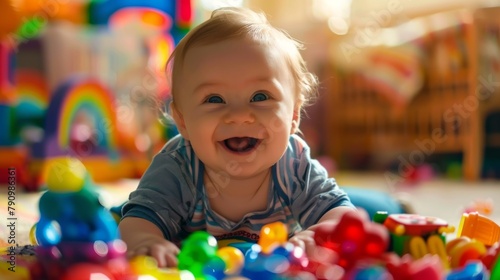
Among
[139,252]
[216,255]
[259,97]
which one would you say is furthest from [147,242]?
[259,97]

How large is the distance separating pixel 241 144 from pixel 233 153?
0.06 ft

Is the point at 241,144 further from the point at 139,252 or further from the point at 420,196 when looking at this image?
the point at 420,196

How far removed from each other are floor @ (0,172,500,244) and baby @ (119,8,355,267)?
0.93 ft

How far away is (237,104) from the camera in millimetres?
780

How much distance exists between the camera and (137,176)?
7.51 ft

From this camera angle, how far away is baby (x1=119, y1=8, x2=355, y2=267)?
2.55ft

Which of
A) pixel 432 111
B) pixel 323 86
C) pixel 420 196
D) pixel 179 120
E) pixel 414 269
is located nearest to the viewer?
pixel 414 269

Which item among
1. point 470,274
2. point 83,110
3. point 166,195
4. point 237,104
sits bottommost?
point 470,274

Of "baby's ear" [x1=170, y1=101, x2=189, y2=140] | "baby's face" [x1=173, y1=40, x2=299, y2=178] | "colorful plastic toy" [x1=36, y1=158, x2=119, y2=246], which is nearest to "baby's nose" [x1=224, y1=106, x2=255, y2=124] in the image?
"baby's face" [x1=173, y1=40, x2=299, y2=178]

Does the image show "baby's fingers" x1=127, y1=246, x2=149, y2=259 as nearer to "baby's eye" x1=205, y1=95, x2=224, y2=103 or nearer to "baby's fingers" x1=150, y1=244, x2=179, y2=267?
"baby's fingers" x1=150, y1=244, x2=179, y2=267

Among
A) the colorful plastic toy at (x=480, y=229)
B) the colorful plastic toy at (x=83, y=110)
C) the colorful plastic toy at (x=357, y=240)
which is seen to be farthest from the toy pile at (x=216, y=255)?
the colorful plastic toy at (x=83, y=110)

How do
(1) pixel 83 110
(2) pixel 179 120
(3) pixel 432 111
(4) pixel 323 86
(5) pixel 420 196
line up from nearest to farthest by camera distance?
(2) pixel 179 120
(5) pixel 420 196
(1) pixel 83 110
(3) pixel 432 111
(4) pixel 323 86

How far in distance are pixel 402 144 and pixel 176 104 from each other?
6.99 ft

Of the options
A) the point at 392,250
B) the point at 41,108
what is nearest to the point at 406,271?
the point at 392,250
